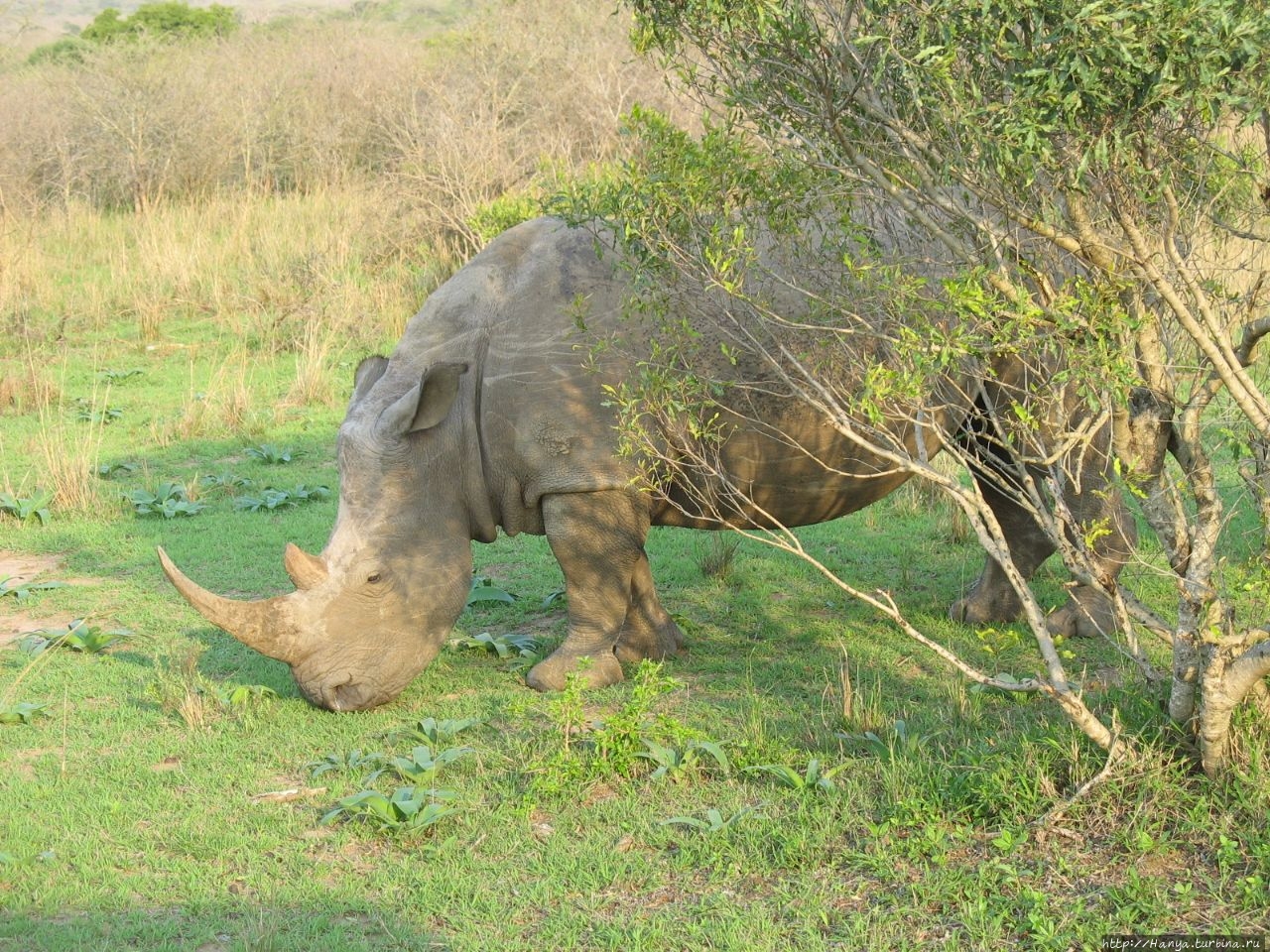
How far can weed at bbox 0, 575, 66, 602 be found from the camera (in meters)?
8.14

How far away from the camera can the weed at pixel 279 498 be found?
390 inches

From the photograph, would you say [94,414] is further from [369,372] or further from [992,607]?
[992,607]

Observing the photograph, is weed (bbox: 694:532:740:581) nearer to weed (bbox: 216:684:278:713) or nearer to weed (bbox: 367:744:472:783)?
weed (bbox: 216:684:278:713)

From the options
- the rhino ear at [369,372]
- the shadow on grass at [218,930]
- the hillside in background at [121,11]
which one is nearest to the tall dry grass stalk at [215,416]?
the hillside in background at [121,11]

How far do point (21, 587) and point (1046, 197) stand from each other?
644 cm

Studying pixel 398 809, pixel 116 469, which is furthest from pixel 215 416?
pixel 398 809

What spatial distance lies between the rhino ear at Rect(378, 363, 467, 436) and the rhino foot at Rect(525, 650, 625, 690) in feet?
4.11

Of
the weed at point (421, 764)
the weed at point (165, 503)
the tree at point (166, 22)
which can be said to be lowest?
the weed at point (165, 503)

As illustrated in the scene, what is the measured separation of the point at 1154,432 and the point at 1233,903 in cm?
153

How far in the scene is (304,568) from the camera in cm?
609

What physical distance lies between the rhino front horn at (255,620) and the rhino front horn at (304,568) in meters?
0.09

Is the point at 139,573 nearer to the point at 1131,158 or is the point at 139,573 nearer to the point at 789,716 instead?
the point at 789,716

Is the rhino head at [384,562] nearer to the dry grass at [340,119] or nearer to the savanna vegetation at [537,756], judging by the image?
the savanna vegetation at [537,756]

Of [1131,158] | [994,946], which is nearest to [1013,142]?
[1131,158]
